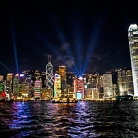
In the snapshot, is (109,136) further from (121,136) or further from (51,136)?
(51,136)

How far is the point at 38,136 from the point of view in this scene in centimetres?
2644

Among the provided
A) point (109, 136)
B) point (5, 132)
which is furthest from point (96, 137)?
point (5, 132)

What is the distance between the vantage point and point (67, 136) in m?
26.5

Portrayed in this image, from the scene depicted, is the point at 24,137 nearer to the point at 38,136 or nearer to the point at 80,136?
the point at 38,136

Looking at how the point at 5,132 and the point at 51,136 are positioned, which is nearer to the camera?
the point at 51,136

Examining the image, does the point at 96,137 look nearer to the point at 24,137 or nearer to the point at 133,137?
the point at 133,137

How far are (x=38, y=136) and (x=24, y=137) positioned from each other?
181 centimetres

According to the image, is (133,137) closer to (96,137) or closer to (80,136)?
(96,137)

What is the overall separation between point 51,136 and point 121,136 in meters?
9.12

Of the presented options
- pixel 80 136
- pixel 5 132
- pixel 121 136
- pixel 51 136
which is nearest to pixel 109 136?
pixel 121 136

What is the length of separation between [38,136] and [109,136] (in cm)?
927

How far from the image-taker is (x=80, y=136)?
26609 millimetres

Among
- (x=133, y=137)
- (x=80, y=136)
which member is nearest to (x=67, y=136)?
(x=80, y=136)

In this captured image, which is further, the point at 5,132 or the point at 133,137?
the point at 5,132
